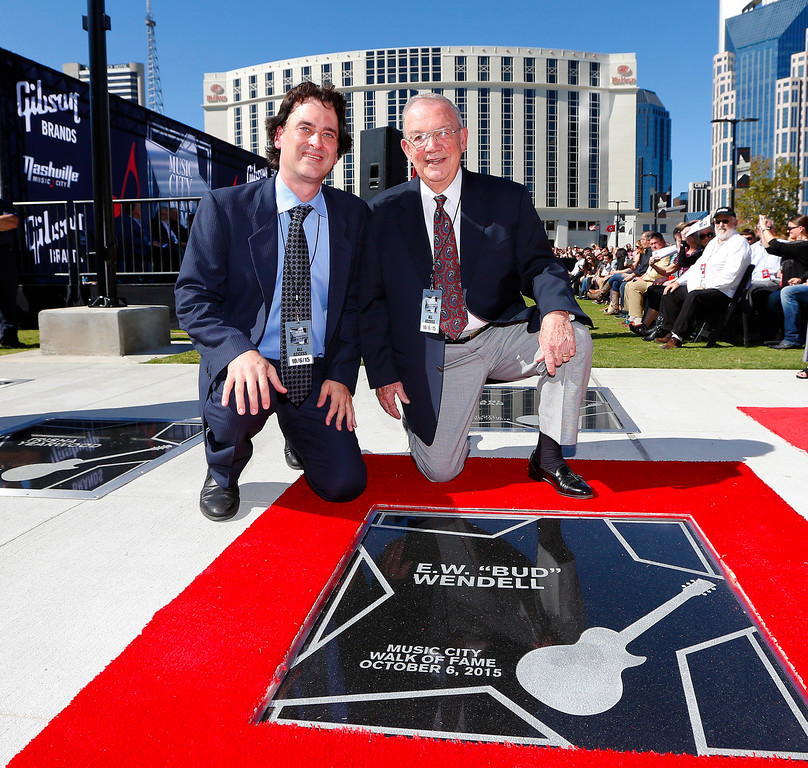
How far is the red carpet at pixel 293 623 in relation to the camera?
57.3 inches

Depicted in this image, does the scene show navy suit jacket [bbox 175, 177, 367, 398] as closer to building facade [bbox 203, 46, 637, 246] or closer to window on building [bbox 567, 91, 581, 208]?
building facade [bbox 203, 46, 637, 246]

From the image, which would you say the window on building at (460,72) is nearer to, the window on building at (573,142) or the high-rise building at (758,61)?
the window on building at (573,142)

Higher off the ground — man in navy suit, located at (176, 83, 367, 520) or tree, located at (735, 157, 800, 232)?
tree, located at (735, 157, 800, 232)

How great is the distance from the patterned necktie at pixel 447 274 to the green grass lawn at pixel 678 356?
404 centimetres

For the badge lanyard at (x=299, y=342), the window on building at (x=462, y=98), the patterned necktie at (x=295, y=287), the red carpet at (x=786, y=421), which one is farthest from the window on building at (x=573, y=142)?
the badge lanyard at (x=299, y=342)

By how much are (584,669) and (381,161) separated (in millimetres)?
5454

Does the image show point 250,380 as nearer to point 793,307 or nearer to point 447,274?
point 447,274

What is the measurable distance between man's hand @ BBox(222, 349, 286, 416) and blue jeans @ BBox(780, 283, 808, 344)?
728 cm

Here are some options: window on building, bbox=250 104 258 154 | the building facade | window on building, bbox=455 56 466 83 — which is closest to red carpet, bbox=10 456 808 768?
the building facade

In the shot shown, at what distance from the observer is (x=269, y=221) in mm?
2871

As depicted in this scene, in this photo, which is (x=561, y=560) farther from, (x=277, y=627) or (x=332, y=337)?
(x=332, y=337)

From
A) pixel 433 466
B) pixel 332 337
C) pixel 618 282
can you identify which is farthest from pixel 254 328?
pixel 618 282

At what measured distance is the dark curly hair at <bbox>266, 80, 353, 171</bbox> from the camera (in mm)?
2932

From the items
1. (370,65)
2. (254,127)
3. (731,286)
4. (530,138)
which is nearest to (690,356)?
(731,286)
